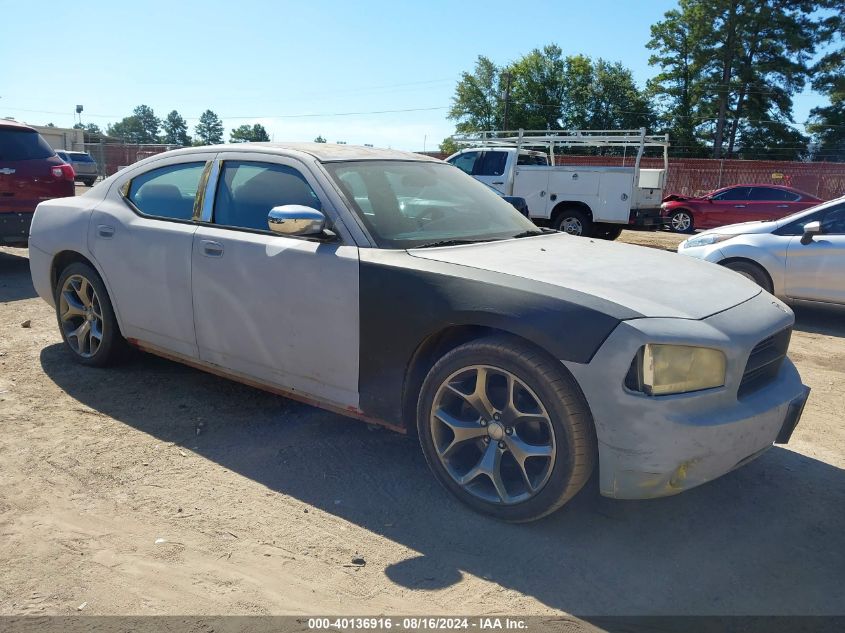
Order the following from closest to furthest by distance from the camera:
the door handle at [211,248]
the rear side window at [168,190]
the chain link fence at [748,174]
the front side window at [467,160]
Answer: the door handle at [211,248], the rear side window at [168,190], the front side window at [467,160], the chain link fence at [748,174]

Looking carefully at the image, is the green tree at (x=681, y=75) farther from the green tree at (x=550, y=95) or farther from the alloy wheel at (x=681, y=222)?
the alloy wheel at (x=681, y=222)

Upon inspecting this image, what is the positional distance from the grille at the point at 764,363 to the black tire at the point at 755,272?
14.2 ft

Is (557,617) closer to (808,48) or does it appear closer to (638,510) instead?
(638,510)

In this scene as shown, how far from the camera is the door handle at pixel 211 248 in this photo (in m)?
3.88

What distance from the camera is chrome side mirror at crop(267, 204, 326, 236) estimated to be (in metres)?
3.41

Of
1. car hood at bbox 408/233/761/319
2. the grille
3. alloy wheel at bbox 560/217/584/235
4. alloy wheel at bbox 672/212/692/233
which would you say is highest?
car hood at bbox 408/233/761/319

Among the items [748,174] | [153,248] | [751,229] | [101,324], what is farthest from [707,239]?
[748,174]

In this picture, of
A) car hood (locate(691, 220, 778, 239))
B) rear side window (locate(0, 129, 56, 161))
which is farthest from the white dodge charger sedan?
rear side window (locate(0, 129, 56, 161))

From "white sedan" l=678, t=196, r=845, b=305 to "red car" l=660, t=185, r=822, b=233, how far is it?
1080 centimetres

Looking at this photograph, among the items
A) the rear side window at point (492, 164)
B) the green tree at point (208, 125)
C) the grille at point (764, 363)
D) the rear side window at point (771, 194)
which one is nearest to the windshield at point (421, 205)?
the grille at point (764, 363)

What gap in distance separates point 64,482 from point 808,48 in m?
52.5

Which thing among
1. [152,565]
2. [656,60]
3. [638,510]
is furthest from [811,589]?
[656,60]

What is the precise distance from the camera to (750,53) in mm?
46688

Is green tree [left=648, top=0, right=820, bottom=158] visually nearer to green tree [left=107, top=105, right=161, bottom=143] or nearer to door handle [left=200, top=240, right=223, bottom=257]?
door handle [left=200, top=240, right=223, bottom=257]
